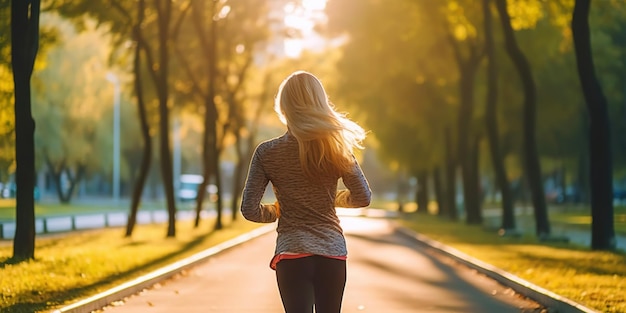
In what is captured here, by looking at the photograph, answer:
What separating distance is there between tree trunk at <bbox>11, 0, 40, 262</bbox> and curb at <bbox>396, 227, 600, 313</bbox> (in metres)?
7.82

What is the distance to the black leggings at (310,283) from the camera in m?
5.92

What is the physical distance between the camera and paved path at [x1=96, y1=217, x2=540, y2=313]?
592 inches

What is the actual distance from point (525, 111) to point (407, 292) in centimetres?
1617

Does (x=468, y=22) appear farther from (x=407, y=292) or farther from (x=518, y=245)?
(x=407, y=292)

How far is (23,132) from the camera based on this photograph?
69.5 feet

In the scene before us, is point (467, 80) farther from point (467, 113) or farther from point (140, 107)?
point (140, 107)

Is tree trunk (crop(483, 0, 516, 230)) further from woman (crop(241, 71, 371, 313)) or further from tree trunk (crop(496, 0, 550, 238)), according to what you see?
woman (crop(241, 71, 371, 313))

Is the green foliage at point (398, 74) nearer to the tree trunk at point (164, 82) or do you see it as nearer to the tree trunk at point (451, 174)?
the tree trunk at point (451, 174)

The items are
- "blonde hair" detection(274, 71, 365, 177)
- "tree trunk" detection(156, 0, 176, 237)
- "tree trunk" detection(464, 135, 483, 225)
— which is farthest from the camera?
"tree trunk" detection(464, 135, 483, 225)

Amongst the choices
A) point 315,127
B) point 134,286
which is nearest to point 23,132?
point 134,286

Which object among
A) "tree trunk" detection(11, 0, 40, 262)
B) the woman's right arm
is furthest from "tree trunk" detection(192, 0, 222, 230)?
the woman's right arm

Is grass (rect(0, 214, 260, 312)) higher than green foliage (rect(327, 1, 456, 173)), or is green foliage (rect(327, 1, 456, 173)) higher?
green foliage (rect(327, 1, 456, 173))

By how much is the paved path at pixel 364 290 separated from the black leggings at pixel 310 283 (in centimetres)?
836

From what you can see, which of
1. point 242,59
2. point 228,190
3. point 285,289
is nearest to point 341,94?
point 242,59
